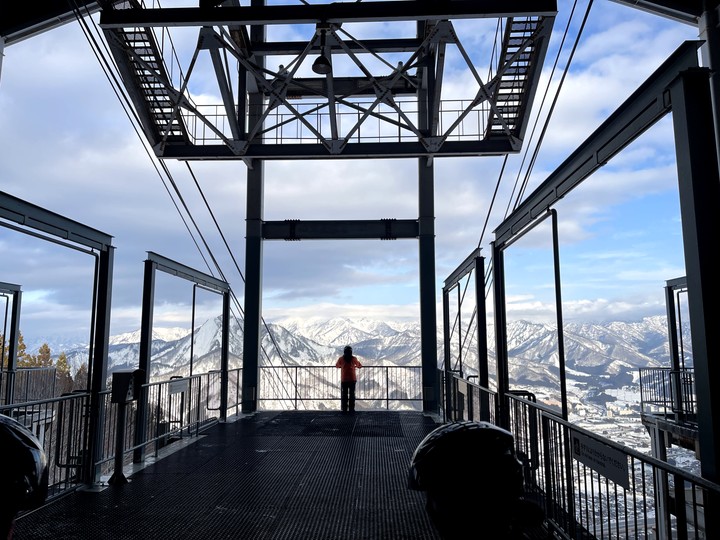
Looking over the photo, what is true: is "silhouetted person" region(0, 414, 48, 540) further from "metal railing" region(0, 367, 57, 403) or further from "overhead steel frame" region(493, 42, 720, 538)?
"metal railing" region(0, 367, 57, 403)

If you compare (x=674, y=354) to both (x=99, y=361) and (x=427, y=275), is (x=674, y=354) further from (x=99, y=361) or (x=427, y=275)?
(x=99, y=361)

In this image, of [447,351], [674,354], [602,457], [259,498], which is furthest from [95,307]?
→ [674,354]

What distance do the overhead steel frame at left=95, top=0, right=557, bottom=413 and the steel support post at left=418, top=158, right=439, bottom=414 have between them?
0.09 ft

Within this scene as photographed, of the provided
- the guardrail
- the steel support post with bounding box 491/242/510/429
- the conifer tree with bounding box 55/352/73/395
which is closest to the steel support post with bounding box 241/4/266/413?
the guardrail

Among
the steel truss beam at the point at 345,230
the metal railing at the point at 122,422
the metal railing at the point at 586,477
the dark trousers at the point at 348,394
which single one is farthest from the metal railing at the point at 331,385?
the metal railing at the point at 586,477

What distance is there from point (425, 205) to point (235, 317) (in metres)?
6.02

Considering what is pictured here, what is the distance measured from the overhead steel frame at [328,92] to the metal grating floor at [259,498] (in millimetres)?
5918

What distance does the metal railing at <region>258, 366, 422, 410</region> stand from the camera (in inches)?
608

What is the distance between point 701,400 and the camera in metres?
3.08

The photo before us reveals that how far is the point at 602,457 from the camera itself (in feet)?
12.8

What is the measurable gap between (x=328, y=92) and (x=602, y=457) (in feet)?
33.6

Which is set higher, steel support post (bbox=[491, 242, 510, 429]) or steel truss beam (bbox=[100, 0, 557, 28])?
steel truss beam (bbox=[100, 0, 557, 28])

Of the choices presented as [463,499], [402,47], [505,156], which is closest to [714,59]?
[505,156]

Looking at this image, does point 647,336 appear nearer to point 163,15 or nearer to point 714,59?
point 714,59
